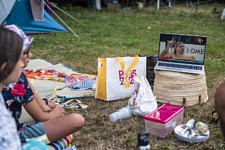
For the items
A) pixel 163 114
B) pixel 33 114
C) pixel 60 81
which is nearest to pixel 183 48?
pixel 163 114

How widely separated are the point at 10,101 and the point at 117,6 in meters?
10.5

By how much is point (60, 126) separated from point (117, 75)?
1196mm

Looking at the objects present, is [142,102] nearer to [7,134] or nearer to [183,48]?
[183,48]

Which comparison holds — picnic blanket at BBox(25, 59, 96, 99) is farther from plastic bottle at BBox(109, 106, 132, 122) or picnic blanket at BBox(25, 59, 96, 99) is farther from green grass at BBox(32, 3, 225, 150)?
plastic bottle at BBox(109, 106, 132, 122)

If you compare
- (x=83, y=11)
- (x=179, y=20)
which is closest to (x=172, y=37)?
(x=179, y=20)

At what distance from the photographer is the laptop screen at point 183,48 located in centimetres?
305

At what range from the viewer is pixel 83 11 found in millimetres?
10906

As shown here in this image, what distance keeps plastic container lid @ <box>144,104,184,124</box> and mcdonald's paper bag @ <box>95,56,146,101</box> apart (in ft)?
1.87

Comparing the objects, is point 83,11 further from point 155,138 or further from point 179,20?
point 155,138

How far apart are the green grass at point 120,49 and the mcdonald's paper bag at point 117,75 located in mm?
83

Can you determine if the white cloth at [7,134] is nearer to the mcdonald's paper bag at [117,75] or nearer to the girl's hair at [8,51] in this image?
the girl's hair at [8,51]

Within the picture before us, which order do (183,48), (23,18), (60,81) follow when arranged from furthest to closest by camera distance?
(23,18), (60,81), (183,48)

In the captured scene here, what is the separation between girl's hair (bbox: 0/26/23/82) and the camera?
1.50m

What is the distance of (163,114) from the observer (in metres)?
2.61
